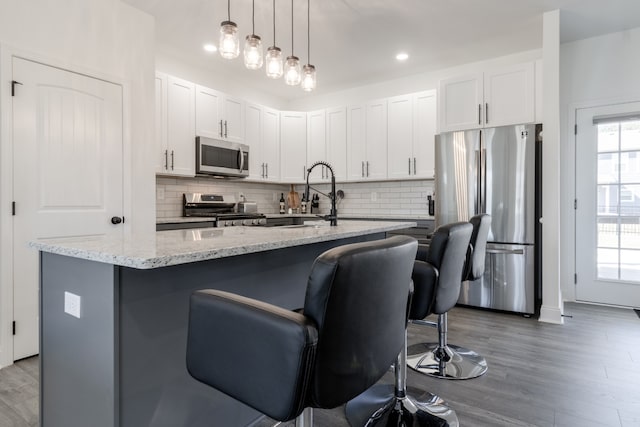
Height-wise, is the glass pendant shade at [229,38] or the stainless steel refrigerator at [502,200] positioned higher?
the glass pendant shade at [229,38]

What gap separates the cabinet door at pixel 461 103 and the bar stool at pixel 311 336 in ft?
10.2

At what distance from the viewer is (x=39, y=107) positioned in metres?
2.52

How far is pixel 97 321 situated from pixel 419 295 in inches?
53.6

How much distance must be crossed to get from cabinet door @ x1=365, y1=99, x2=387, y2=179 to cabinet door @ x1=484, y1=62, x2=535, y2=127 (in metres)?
1.31

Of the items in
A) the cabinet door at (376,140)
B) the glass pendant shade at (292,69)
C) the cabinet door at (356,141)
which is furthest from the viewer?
the cabinet door at (356,141)

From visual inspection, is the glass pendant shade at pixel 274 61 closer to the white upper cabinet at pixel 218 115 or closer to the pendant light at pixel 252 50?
the pendant light at pixel 252 50

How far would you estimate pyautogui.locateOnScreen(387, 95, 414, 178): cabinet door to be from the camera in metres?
4.45

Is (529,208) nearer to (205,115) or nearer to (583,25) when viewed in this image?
(583,25)

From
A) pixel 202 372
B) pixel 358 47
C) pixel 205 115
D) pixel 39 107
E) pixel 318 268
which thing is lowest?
pixel 202 372

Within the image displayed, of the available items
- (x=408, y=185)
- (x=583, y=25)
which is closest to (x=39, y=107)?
(x=408, y=185)

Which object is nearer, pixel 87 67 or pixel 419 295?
pixel 419 295

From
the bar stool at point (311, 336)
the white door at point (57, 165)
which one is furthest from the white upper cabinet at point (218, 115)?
the bar stool at point (311, 336)

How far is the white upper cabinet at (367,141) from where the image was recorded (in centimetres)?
465

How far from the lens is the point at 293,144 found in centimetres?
523
